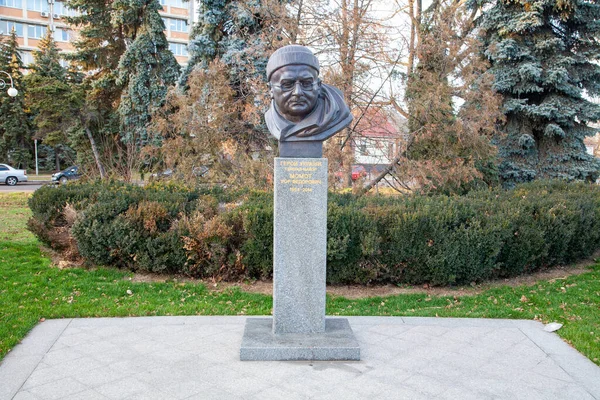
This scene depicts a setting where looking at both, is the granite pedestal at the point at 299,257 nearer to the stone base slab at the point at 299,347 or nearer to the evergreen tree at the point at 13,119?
the stone base slab at the point at 299,347

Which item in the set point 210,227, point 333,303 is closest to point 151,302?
point 210,227

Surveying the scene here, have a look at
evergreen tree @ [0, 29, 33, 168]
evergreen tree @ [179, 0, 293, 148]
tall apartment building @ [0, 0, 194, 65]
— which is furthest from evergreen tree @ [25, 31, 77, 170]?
tall apartment building @ [0, 0, 194, 65]

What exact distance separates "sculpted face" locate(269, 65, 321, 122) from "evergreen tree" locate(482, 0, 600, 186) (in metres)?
11.3

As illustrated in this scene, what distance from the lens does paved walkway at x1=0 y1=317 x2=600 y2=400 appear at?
391 cm

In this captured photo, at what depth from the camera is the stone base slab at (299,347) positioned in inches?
178

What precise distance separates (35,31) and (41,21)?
142 centimetres

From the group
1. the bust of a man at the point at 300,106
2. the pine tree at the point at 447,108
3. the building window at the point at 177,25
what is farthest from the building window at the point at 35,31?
the bust of a man at the point at 300,106

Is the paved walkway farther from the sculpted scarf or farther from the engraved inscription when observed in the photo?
the sculpted scarf

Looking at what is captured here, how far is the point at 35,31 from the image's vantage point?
166 ft

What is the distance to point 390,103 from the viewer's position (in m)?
11.8

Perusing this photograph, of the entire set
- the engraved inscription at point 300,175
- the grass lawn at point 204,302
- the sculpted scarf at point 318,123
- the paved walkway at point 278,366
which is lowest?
the paved walkway at point 278,366

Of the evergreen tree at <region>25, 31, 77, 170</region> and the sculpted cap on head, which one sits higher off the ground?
the evergreen tree at <region>25, 31, 77, 170</region>

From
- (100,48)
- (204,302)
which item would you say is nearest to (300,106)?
(204,302)

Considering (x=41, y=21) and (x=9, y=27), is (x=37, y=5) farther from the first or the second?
(x=9, y=27)
